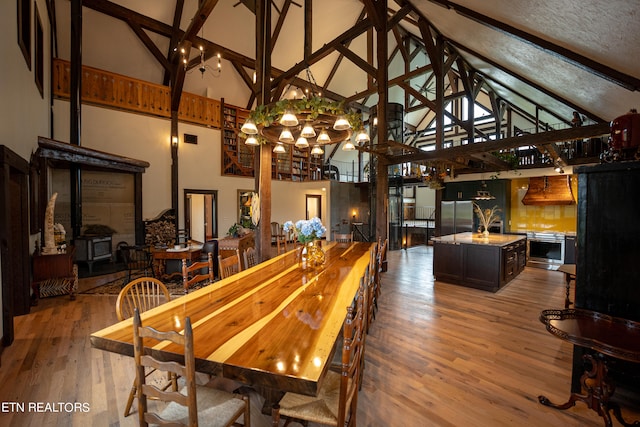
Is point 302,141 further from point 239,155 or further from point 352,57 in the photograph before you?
point 239,155

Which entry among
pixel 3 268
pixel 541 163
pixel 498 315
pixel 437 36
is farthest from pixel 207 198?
pixel 541 163

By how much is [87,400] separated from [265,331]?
5.77 feet

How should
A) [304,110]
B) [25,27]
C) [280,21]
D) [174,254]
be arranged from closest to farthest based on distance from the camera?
[304,110] → [25,27] → [174,254] → [280,21]

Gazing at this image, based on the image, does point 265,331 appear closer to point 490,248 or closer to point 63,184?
point 490,248

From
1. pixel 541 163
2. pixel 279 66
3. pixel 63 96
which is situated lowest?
pixel 541 163

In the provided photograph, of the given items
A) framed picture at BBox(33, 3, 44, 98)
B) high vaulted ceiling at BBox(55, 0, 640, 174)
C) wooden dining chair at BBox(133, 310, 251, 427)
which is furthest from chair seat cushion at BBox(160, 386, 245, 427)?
framed picture at BBox(33, 3, 44, 98)

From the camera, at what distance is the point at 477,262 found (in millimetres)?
5137

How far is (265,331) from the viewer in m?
1.54

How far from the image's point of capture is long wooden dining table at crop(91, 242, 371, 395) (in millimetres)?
1200

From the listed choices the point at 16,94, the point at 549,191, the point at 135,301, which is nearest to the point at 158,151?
the point at 16,94

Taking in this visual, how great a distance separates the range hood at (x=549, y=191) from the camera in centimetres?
720

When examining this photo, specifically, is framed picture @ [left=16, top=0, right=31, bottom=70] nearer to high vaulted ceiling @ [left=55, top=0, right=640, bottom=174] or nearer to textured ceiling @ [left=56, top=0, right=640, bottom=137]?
high vaulted ceiling @ [left=55, top=0, right=640, bottom=174]

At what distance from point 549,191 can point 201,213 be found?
36.8 feet

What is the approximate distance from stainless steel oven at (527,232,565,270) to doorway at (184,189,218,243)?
9.05 meters
